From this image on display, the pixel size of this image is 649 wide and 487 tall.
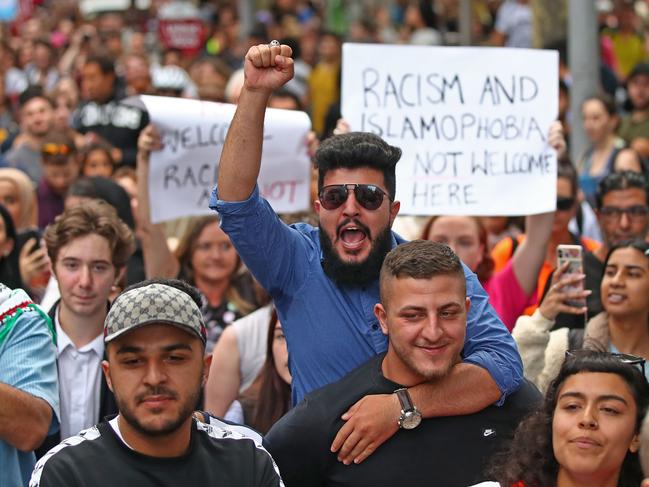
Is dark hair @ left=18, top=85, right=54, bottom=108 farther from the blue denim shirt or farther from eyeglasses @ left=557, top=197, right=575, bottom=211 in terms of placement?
the blue denim shirt

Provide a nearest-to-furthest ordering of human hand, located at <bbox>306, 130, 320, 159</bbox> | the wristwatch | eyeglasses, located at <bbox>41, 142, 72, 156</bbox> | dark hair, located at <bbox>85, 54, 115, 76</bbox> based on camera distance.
Result: the wristwatch, human hand, located at <bbox>306, 130, 320, 159</bbox>, eyeglasses, located at <bbox>41, 142, 72, 156</bbox>, dark hair, located at <bbox>85, 54, 115, 76</bbox>

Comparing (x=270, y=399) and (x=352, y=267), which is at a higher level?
(x=352, y=267)

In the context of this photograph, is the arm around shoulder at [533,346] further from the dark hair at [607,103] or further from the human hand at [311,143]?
the dark hair at [607,103]

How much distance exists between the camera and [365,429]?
14.2ft

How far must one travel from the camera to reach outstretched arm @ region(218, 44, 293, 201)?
177 inches

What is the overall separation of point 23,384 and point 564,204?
3.94 metres

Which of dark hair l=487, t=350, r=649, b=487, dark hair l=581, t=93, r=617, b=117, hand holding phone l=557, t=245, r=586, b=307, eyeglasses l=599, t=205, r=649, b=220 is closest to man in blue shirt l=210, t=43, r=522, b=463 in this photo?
dark hair l=487, t=350, r=649, b=487

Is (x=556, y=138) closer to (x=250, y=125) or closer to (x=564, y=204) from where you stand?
(x=564, y=204)

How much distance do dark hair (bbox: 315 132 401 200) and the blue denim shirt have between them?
28cm

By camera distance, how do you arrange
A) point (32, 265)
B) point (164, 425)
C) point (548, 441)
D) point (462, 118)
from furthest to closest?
1. point (32, 265)
2. point (462, 118)
3. point (548, 441)
4. point (164, 425)

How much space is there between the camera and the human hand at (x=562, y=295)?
5941 millimetres

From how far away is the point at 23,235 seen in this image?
8047 millimetres

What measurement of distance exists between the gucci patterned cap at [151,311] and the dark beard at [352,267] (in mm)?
803

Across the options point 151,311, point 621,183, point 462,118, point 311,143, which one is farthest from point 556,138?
point 151,311
